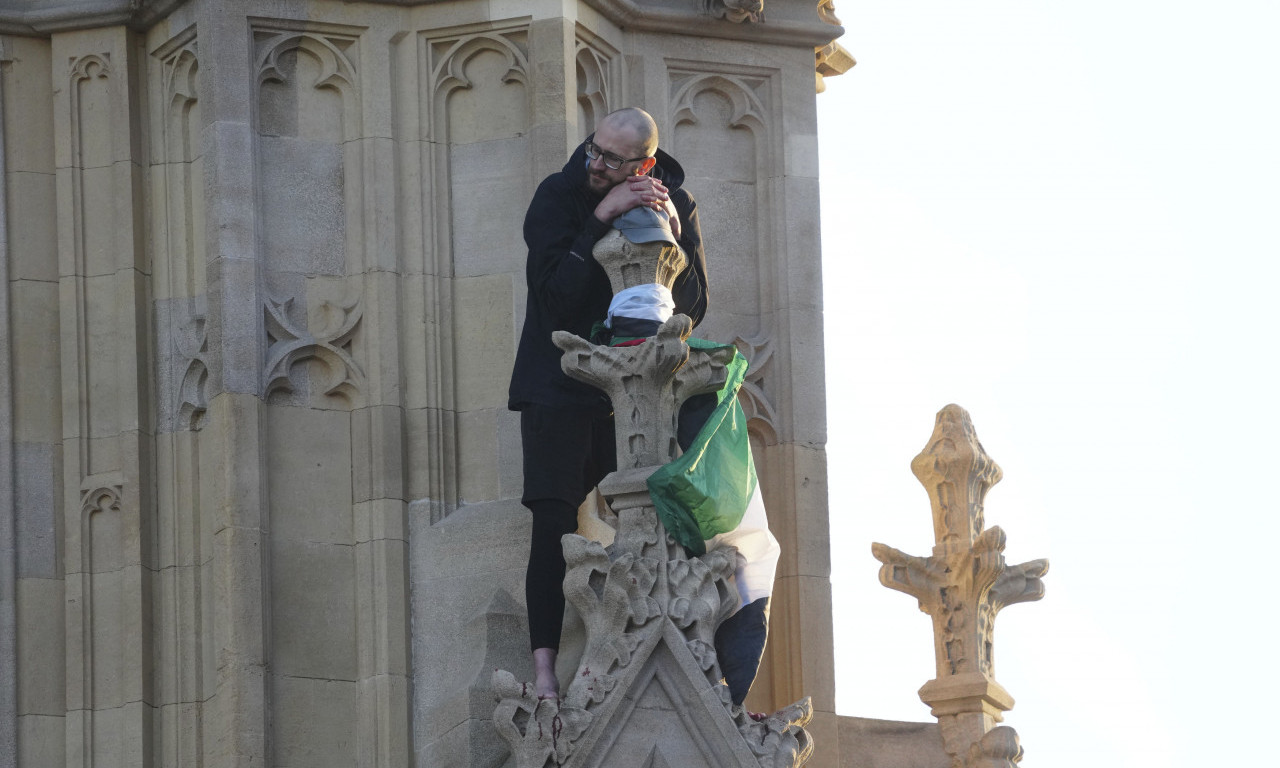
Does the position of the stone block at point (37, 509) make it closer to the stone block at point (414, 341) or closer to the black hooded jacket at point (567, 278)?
the stone block at point (414, 341)

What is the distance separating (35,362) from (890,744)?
4.28 meters

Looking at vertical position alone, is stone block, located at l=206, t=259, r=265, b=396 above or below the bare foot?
above

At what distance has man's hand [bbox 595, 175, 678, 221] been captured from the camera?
14.5 m

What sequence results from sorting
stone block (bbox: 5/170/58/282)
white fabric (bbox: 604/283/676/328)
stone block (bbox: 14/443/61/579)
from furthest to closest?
1. stone block (bbox: 5/170/58/282)
2. stone block (bbox: 14/443/61/579)
3. white fabric (bbox: 604/283/676/328)

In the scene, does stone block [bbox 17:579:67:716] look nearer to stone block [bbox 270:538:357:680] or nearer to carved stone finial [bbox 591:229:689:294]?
stone block [bbox 270:538:357:680]

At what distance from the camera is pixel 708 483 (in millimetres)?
13984

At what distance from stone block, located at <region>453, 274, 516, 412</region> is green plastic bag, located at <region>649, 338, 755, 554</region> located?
1.66 m

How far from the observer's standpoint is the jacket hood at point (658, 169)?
1474 cm

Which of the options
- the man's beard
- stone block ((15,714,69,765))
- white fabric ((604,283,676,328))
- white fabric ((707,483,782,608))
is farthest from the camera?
stone block ((15,714,69,765))

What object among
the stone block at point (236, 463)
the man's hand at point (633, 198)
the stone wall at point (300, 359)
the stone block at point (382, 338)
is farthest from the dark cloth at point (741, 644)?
the stone block at point (236, 463)

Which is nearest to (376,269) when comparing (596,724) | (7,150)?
(7,150)

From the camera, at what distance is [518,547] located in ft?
50.5

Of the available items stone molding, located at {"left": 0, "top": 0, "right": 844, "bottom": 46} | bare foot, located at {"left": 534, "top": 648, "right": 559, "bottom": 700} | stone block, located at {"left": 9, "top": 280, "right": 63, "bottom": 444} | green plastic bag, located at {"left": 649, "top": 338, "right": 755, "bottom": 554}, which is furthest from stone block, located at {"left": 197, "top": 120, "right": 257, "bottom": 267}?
bare foot, located at {"left": 534, "top": 648, "right": 559, "bottom": 700}

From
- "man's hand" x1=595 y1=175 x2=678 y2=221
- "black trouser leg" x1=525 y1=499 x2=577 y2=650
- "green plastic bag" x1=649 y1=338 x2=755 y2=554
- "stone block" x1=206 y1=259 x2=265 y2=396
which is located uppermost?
"man's hand" x1=595 y1=175 x2=678 y2=221
